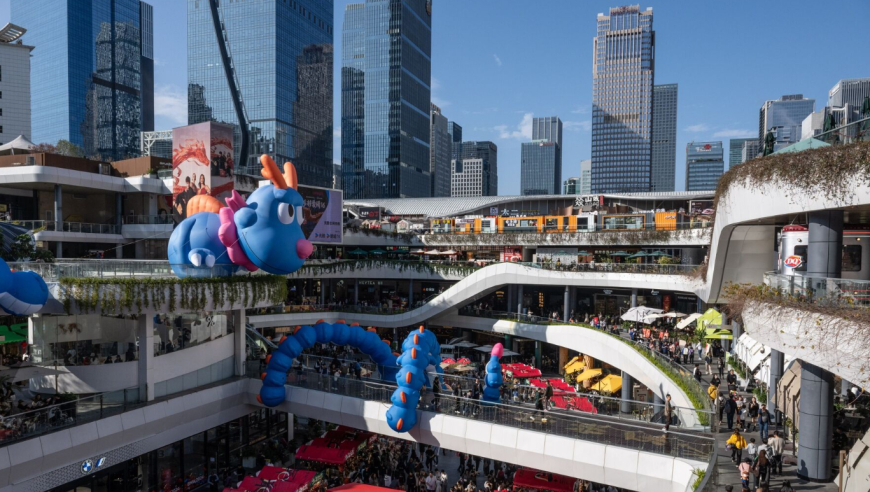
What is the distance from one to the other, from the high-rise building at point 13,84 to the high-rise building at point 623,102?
151 meters

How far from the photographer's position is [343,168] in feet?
574

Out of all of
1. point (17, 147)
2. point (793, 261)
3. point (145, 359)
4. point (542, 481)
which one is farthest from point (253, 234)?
point (17, 147)

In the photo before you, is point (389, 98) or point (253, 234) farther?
point (389, 98)

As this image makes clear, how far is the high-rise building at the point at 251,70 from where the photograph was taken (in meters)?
122

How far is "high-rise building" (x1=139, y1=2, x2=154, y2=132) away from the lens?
567ft

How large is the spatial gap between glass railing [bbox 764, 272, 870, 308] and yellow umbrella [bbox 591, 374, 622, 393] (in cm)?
1455

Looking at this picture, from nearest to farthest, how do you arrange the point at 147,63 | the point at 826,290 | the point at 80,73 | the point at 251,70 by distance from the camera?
the point at 826,290
the point at 251,70
the point at 80,73
the point at 147,63

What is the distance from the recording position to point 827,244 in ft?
40.6

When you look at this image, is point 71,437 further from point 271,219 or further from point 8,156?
point 8,156

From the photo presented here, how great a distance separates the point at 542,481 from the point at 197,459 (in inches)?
537

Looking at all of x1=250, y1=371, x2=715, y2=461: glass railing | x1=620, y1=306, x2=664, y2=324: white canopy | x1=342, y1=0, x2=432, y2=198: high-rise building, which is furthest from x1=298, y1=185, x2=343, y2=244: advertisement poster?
x1=342, y1=0, x2=432, y2=198: high-rise building

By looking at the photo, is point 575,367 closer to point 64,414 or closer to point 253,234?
point 253,234

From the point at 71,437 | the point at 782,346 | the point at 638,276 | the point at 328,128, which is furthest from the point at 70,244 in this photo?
the point at 328,128

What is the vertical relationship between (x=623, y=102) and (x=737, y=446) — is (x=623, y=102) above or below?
above
